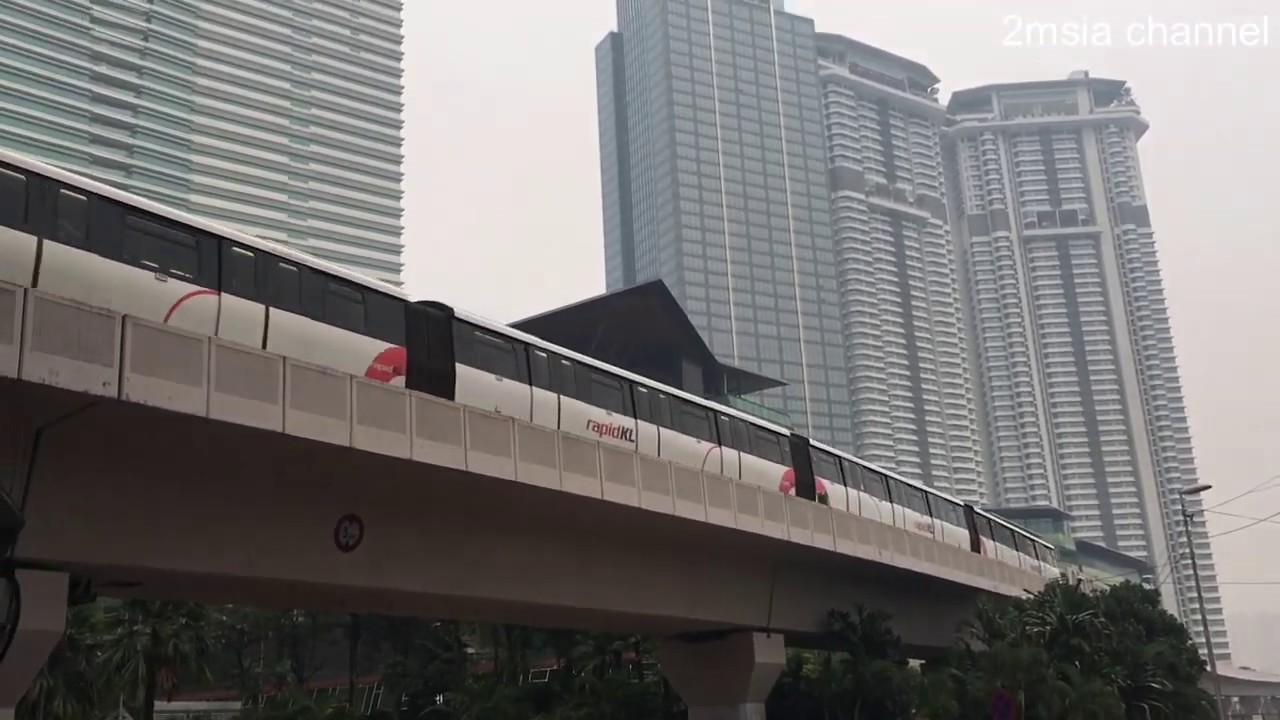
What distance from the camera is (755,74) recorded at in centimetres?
18300

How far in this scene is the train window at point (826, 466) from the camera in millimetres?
35000

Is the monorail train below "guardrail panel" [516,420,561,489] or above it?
above

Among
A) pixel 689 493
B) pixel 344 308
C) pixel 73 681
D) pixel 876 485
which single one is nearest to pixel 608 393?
pixel 689 493

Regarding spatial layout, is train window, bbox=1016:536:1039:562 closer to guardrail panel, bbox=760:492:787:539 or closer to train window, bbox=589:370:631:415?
guardrail panel, bbox=760:492:787:539

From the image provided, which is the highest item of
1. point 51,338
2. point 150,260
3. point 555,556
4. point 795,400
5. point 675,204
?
point 675,204

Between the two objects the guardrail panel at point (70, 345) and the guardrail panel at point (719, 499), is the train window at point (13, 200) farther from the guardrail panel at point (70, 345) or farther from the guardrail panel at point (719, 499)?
the guardrail panel at point (719, 499)

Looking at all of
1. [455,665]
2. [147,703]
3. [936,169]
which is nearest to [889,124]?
[936,169]

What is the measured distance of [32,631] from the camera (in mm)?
14203

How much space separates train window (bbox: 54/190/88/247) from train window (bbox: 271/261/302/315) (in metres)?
3.65

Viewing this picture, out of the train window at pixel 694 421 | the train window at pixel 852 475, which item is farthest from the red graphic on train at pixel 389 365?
the train window at pixel 852 475

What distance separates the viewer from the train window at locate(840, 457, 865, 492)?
3609 centimetres

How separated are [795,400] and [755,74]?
2270 inches

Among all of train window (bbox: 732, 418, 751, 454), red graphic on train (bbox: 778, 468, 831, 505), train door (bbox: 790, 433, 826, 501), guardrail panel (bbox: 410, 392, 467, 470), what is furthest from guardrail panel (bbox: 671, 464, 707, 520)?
train door (bbox: 790, 433, 826, 501)

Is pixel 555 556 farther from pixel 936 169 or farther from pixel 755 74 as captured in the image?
pixel 936 169
